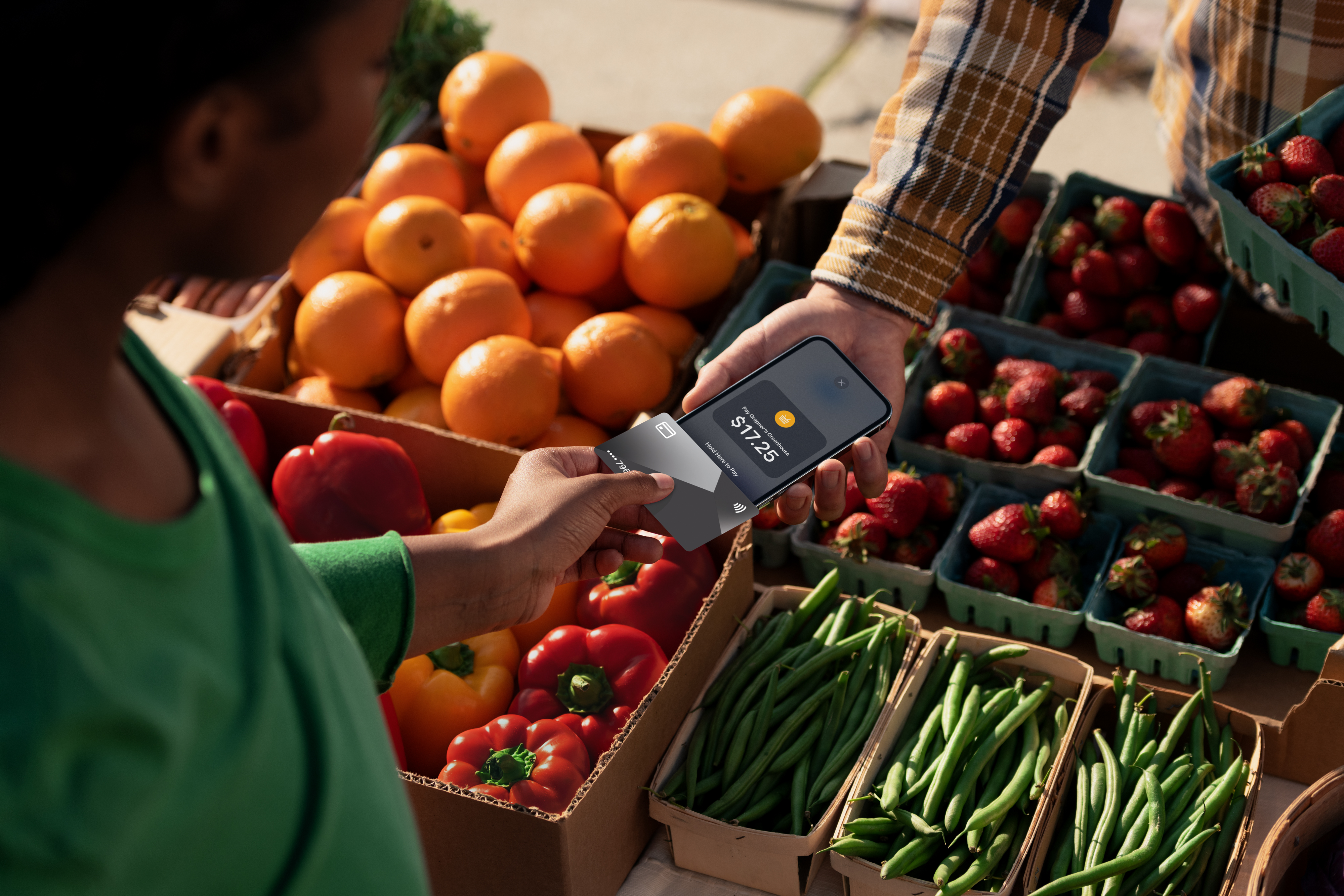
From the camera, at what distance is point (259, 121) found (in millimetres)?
588

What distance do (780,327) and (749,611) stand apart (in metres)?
0.50

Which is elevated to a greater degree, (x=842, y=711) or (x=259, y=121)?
(x=259, y=121)

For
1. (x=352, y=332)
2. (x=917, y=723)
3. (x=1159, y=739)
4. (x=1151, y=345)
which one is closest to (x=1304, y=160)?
(x=1151, y=345)

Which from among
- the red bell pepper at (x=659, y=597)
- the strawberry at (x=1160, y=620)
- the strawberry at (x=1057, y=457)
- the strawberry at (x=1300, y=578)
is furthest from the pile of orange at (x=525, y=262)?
the strawberry at (x=1300, y=578)

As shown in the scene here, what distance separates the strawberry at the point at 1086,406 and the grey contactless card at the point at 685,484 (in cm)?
94

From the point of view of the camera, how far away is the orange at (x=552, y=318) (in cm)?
252

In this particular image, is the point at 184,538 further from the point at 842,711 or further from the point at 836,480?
the point at 842,711

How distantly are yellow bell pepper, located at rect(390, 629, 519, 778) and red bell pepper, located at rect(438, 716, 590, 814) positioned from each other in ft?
0.17

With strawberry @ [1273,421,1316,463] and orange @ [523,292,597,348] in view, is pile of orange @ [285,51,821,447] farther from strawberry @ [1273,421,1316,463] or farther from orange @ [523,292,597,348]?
strawberry @ [1273,421,1316,463]

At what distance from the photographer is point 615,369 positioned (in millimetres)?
2279

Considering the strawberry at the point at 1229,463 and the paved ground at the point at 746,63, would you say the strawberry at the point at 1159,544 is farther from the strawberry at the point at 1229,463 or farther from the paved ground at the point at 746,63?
the paved ground at the point at 746,63

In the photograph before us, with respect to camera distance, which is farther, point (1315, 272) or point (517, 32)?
point (517, 32)

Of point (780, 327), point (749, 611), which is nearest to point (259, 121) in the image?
point (780, 327)

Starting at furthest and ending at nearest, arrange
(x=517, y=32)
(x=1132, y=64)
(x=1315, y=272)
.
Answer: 1. (x=517, y=32)
2. (x=1132, y=64)
3. (x=1315, y=272)
